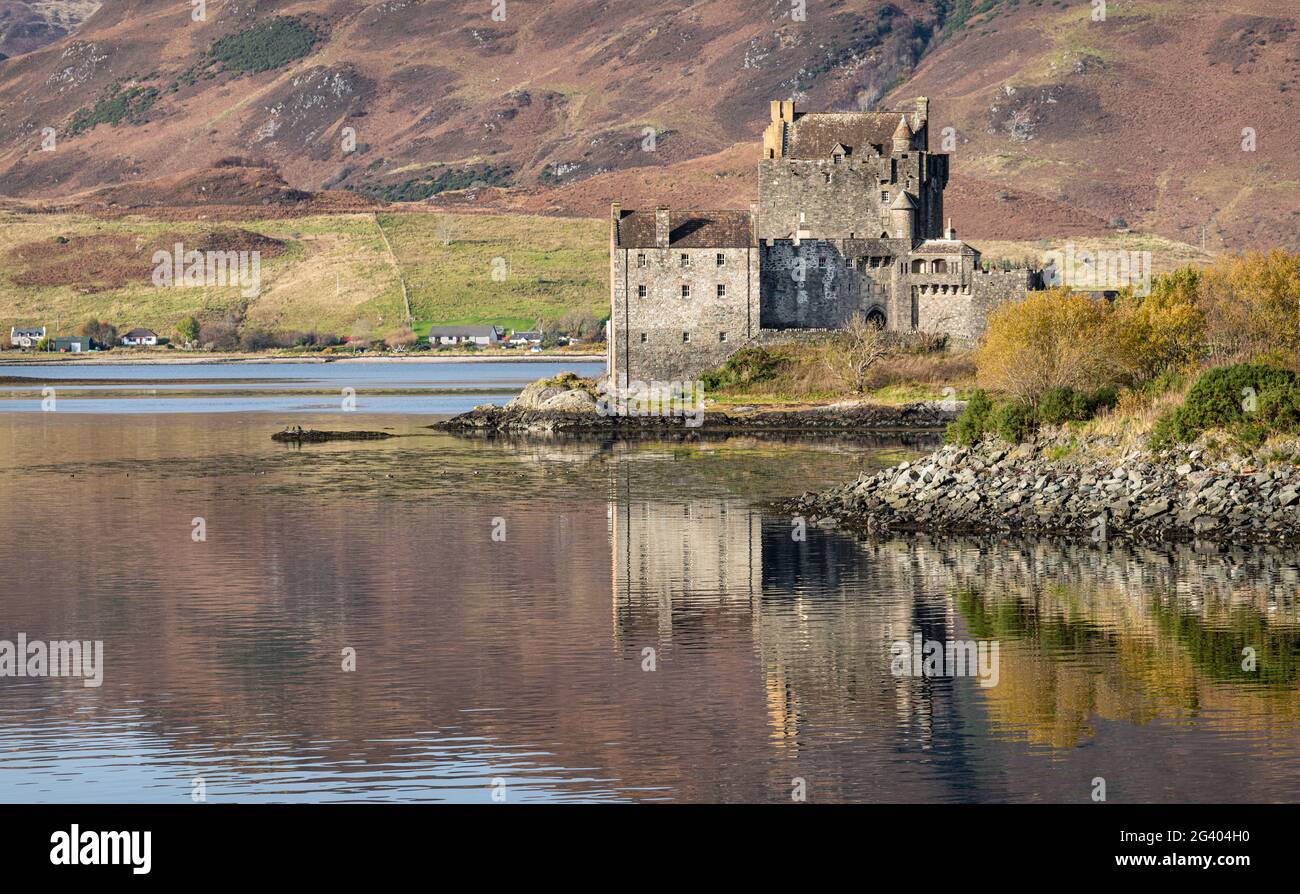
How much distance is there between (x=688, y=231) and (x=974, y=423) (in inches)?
1681

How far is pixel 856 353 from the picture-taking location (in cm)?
9238

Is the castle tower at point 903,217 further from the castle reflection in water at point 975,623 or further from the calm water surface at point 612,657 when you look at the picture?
the castle reflection in water at point 975,623

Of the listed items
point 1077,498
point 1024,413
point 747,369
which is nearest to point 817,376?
point 747,369

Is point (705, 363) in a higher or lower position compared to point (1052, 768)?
higher

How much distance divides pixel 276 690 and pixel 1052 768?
12.1 meters

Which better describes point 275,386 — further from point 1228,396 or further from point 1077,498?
point 1228,396

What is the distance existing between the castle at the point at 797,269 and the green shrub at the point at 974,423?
38912 mm

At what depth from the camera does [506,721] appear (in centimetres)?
2680

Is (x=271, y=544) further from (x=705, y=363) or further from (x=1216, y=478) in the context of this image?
(x=705, y=363)

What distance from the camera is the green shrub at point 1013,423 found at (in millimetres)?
52562

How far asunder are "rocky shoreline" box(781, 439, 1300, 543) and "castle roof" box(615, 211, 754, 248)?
43.1 m

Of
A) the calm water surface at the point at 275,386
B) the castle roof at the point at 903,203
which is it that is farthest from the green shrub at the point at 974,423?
the calm water surface at the point at 275,386
